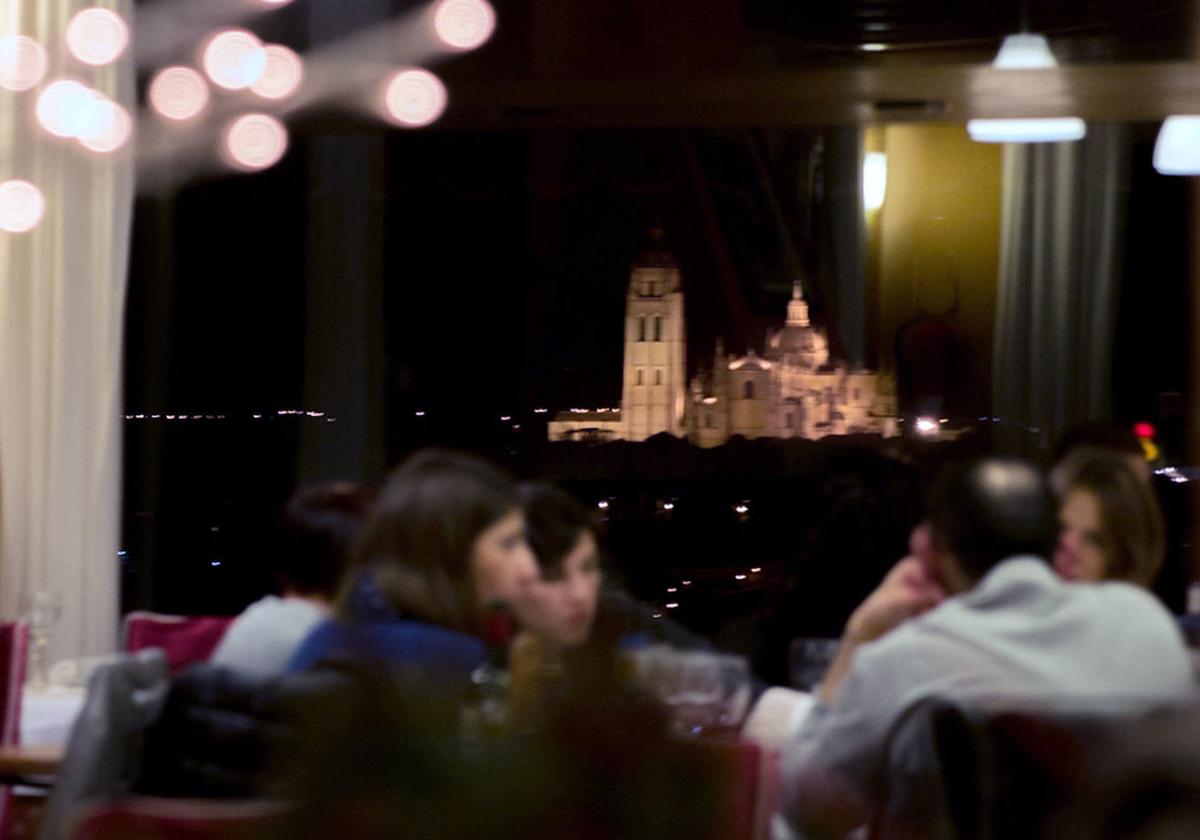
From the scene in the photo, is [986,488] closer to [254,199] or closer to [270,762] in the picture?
[270,762]

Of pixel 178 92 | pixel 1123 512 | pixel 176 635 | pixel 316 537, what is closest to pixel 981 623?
pixel 1123 512

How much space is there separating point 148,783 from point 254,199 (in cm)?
520

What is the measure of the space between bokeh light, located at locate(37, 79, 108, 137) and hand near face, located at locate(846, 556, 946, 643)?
252 cm

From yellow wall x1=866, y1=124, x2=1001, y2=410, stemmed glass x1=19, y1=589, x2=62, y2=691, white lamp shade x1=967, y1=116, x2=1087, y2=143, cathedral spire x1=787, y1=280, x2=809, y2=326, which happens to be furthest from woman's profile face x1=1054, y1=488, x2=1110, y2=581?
cathedral spire x1=787, y1=280, x2=809, y2=326

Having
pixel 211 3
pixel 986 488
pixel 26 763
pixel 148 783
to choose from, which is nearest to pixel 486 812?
pixel 148 783

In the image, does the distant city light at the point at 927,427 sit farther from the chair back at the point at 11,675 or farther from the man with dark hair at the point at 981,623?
the man with dark hair at the point at 981,623

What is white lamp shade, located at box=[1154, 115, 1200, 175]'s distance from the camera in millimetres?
4430

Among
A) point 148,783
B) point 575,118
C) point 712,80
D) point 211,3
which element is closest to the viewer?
point 148,783

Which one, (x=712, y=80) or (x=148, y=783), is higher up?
(x=712, y=80)

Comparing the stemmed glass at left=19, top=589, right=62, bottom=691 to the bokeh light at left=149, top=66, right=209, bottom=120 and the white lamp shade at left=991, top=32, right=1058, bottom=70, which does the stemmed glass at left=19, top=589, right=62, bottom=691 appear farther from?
the white lamp shade at left=991, top=32, right=1058, bottom=70

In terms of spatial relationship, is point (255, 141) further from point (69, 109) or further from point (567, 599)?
point (567, 599)

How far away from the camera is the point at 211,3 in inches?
218

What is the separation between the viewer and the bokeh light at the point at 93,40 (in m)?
3.87

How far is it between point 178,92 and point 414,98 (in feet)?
5.05
